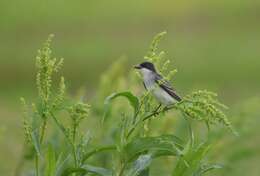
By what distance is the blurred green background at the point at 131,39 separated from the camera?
24.1m

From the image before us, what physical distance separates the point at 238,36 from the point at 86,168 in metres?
24.6

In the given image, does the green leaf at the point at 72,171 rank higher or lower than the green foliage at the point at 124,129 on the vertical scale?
lower

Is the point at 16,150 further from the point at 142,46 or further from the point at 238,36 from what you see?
the point at 238,36

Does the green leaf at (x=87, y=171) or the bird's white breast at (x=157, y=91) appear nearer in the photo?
the green leaf at (x=87, y=171)

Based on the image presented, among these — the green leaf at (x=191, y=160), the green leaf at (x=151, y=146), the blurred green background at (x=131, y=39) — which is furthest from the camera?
the blurred green background at (x=131, y=39)

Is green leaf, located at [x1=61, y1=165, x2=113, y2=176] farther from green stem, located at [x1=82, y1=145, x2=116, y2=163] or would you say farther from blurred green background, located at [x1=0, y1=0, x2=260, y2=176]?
blurred green background, located at [x1=0, y1=0, x2=260, y2=176]

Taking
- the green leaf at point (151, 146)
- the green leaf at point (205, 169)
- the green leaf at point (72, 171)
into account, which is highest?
the green leaf at point (151, 146)

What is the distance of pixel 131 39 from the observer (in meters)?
27.8

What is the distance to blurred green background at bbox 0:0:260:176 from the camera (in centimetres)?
2411

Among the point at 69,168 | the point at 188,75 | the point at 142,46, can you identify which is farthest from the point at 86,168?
the point at 142,46

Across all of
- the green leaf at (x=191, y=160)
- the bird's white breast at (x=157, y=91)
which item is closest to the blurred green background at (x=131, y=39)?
the bird's white breast at (x=157, y=91)

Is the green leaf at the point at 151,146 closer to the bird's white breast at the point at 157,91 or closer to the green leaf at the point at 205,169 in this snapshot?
the green leaf at the point at 205,169

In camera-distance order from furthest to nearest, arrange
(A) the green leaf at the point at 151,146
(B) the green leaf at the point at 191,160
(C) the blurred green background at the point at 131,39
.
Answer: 1. (C) the blurred green background at the point at 131,39
2. (B) the green leaf at the point at 191,160
3. (A) the green leaf at the point at 151,146

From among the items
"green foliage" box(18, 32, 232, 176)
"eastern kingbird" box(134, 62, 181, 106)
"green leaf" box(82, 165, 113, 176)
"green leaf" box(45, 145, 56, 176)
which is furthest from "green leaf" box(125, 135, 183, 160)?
"eastern kingbird" box(134, 62, 181, 106)
